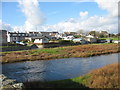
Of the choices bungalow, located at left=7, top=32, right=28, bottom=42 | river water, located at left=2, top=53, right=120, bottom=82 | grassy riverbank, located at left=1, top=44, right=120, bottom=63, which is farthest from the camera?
bungalow, located at left=7, top=32, right=28, bottom=42

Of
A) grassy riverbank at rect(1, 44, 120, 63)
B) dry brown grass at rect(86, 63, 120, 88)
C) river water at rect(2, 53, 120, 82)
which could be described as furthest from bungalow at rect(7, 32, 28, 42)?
dry brown grass at rect(86, 63, 120, 88)

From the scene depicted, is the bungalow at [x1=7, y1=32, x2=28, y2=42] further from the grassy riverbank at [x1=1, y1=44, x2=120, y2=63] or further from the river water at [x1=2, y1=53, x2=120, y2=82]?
the river water at [x1=2, y1=53, x2=120, y2=82]

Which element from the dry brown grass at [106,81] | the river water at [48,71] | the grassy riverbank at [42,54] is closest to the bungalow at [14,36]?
the grassy riverbank at [42,54]

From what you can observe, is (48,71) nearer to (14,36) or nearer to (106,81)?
(106,81)

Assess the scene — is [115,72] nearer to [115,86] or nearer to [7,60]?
[115,86]

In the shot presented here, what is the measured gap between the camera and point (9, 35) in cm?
8719

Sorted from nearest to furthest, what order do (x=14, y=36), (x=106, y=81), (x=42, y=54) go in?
(x=106, y=81)
(x=42, y=54)
(x=14, y=36)

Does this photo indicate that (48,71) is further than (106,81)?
Yes

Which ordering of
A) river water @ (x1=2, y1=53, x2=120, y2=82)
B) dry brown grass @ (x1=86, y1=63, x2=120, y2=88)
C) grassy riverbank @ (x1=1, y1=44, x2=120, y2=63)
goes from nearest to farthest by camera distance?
dry brown grass @ (x1=86, y1=63, x2=120, y2=88)
river water @ (x1=2, y1=53, x2=120, y2=82)
grassy riverbank @ (x1=1, y1=44, x2=120, y2=63)

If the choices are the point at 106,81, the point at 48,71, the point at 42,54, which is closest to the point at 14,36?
the point at 42,54

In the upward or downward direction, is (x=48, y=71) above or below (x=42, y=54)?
below

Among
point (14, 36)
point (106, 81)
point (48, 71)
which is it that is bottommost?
point (48, 71)

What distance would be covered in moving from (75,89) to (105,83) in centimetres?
235

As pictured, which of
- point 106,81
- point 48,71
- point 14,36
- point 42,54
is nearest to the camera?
point 106,81
